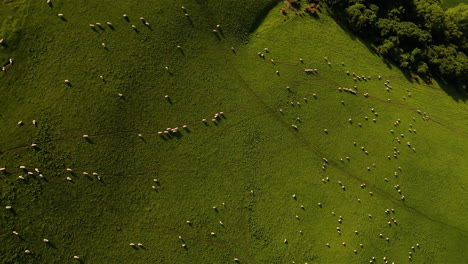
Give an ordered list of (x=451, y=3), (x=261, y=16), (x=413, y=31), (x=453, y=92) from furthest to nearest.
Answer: (x=451, y=3), (x=453, y=92), (x=413, y=31), (x=261, y=16)

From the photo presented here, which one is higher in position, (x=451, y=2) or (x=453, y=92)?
(x=451, y=2)

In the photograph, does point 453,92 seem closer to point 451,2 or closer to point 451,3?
point 451,3

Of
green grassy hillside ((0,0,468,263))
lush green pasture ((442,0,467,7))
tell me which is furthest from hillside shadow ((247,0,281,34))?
lush green pasture ((442,0,467,7))

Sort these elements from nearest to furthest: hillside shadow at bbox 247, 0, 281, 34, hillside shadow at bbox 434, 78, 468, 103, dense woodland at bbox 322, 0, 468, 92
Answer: hillside shadow at bbox 247, 0, 281, 34
dense woodland at bbox 322, 0, 468, 92
hillside shadow at bbox 434, 78, 468, 103

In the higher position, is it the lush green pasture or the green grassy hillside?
the lush green pasture

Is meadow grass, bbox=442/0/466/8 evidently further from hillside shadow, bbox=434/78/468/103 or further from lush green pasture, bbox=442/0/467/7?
hillside shadow, bbox=434/78/468/103

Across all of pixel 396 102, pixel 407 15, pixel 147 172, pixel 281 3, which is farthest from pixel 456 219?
pixel 147 172

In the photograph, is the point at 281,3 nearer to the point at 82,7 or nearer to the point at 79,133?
the point at 82,7

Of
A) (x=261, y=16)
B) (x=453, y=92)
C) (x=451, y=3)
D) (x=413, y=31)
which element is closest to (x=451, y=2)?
(x=451, y=3)

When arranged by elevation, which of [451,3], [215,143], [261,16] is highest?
[451,3]
